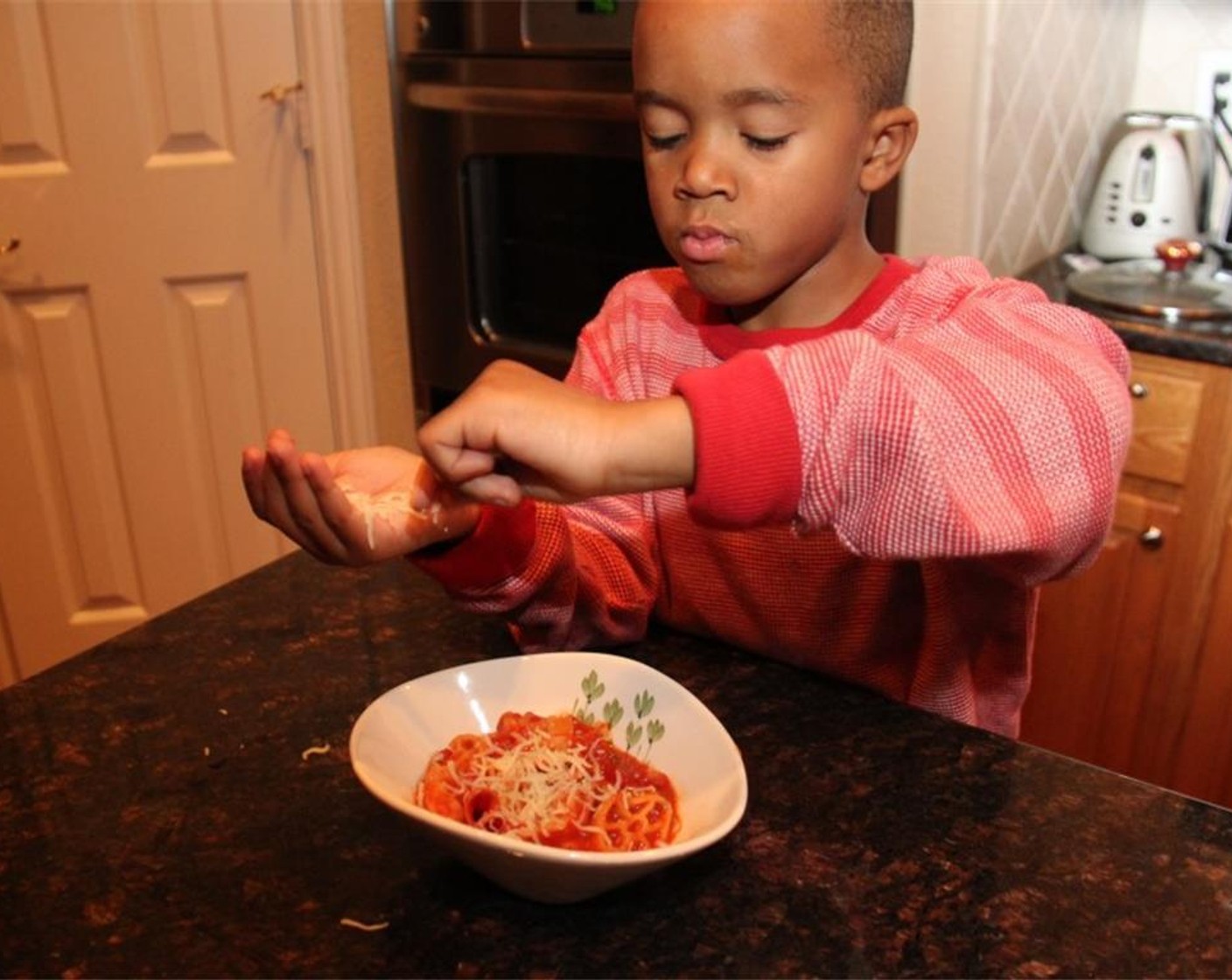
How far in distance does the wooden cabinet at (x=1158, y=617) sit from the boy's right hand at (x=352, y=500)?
1168 millimetres

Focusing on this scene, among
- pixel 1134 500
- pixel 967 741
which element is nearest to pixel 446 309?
pixel 1134 500

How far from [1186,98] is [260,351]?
1812 mm

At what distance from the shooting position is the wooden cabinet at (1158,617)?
1639 millimetres

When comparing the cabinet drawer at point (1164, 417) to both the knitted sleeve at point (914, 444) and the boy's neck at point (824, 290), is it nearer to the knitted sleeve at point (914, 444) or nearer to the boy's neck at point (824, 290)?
the boy's neck at point (824, 290)

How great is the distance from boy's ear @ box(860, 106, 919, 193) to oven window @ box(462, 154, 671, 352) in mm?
954

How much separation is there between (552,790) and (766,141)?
47 cm

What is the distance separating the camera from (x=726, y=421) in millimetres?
656

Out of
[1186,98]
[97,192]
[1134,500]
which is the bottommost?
[1134,500]

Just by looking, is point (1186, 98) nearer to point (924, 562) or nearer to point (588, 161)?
point (588, 161)

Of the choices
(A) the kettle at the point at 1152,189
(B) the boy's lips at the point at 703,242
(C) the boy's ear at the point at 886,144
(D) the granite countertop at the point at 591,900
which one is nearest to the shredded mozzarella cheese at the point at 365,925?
(D) the granite countertop at the point at 591,900

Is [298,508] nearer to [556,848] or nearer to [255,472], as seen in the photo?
[255,472]

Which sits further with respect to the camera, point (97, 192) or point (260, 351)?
point (260, 351)

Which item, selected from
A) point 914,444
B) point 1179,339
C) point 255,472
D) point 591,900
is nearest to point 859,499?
point 914,444

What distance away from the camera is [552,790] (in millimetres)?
702
